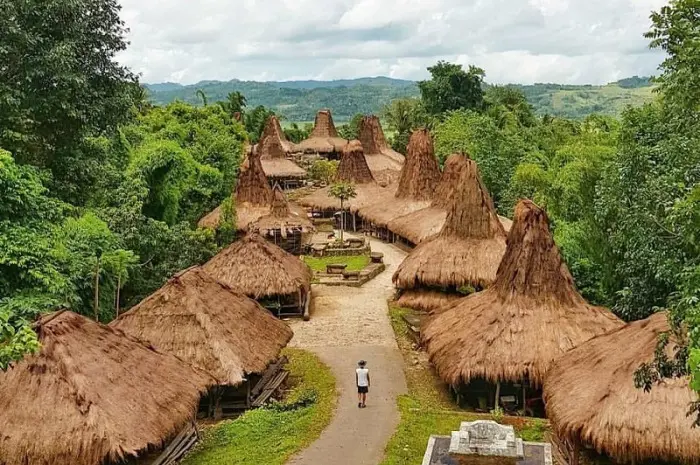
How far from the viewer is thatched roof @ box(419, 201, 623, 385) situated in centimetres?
1855

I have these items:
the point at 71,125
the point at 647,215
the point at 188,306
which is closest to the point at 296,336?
Result: the point at 188,306

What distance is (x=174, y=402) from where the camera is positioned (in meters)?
15.5

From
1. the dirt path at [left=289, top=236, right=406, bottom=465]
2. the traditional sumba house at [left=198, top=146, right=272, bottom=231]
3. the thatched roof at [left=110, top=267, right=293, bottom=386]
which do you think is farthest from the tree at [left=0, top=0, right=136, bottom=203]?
the traditional sumba house at [left=198, top=146, right=272, bottom=231]

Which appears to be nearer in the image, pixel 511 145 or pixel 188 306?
pixel 188 306

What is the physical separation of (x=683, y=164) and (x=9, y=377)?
14.3 meters

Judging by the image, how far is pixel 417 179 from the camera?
131 feet

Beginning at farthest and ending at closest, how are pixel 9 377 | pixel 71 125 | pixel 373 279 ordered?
pixel 373 279 → pixel 71 125 → pixel 9 377

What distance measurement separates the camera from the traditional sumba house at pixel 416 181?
131ft

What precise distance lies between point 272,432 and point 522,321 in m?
6.81

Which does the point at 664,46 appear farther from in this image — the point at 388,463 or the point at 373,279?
the point at 373,279

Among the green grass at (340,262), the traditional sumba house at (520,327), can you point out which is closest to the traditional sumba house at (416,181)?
the green grass at (340,262)

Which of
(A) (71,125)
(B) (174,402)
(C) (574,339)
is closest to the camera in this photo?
(B) (174,402)

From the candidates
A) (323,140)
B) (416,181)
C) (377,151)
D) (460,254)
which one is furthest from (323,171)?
(460,254)

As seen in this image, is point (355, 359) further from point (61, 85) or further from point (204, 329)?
point (61, 85)
